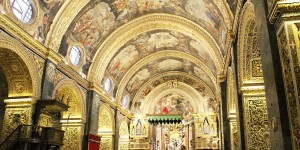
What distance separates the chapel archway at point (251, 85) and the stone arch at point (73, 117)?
30.2 ft

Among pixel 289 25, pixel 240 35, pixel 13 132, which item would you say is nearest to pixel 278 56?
pixel 289 25

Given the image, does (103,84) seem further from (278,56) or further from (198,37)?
(278,56)

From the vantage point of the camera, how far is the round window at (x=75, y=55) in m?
15.2

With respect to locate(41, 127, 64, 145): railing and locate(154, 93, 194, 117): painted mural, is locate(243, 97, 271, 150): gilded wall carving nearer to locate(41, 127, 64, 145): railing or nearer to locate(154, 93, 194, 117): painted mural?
locate(41, 127, 64, 145): railing

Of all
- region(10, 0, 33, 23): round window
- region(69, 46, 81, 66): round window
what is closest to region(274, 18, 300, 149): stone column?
region(10, 0, 33, 23): round window

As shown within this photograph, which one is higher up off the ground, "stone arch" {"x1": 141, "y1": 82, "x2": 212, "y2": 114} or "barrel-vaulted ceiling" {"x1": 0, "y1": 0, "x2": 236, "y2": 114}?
"barrel-vaulted ceiling" {"x1": 0, "y1": 0, "x2": 236, "y2": 114}

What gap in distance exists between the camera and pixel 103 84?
18.8 m

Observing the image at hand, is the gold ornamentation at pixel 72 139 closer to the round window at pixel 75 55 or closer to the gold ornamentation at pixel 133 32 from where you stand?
the gold ornamentation at pixel 133 32

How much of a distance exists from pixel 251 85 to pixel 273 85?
408cm

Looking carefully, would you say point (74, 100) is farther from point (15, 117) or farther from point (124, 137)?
point (124, 137)

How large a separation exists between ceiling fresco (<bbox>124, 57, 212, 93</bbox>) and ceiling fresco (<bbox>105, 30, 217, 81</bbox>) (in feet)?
6.07

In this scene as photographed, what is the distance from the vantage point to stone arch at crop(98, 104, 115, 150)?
63.8 feet

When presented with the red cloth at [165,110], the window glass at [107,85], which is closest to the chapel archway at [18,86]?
the window glass at [107,85]

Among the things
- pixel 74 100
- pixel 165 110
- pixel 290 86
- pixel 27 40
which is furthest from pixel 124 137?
pixel 290 86
